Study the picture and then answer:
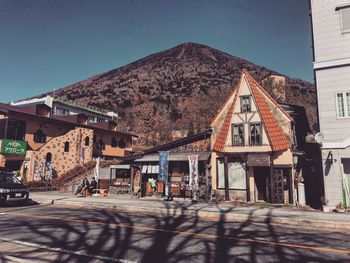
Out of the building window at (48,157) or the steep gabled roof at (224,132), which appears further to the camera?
the building window at (48,157)

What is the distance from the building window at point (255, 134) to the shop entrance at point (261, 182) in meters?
1.98

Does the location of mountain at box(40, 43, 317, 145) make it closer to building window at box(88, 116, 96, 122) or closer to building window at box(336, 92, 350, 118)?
building window at box(88, 116, 96, 122)

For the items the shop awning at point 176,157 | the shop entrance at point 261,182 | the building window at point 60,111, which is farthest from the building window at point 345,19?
the building window at point 60,111

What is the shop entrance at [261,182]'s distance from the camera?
2041cm

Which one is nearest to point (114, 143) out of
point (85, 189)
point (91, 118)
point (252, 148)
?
point (91, 118)

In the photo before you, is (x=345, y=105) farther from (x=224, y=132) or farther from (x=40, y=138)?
(x=40, y=138)

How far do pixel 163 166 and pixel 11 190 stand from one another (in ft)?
35.5

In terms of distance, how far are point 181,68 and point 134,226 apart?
13233 cm

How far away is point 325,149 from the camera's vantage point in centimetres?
1562

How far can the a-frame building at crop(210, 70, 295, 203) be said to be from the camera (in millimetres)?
19500

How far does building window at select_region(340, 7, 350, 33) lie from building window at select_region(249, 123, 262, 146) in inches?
326

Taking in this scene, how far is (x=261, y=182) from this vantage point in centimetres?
2066

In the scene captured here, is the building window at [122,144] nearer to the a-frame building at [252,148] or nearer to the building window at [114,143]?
the building window at [114,143]

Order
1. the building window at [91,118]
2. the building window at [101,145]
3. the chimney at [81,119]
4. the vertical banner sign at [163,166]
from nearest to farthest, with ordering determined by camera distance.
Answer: the vertical banner sign at [163,166]
the building window at [101,145]
the chimney at [81,119]
the building window at [91,118]
